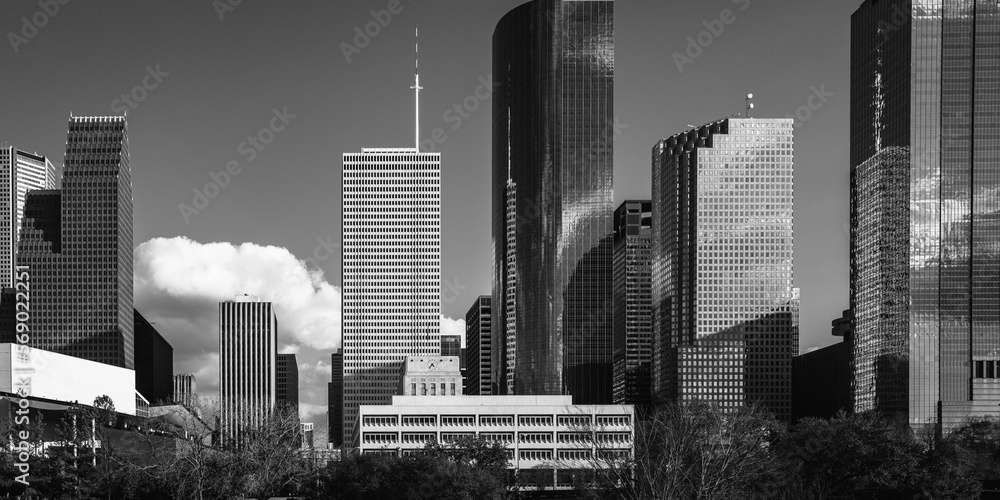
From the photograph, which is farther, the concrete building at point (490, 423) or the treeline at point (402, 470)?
the concrete building at point (490, 423)

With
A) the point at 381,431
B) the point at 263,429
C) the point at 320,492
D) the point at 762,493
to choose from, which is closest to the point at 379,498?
the point at 320,492

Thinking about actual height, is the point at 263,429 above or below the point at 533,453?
above

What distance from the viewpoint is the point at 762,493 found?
8875 centimetres

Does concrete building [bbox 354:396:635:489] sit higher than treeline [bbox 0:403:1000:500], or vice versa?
treeline [bbox 0:403:1000:500]

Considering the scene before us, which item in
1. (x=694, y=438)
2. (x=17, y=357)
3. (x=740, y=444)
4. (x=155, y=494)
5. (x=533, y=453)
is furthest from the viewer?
(x=533, y=453)

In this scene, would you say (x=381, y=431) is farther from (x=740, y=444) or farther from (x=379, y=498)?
(x=740, y=444)

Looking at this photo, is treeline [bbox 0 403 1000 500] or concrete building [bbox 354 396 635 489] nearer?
treeline [bbox 0 403 1000 500]

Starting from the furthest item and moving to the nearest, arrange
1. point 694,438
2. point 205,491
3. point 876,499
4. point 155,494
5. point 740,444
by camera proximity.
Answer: point 876,499
point 155,494
point 205,491
point 694,438
point 740,444

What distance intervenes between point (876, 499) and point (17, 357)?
98.8m

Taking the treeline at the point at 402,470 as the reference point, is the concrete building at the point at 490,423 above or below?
below

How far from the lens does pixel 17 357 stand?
422 feet

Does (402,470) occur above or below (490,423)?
above

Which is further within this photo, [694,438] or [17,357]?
[17,357]

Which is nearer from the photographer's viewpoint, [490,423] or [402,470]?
[402,470]
